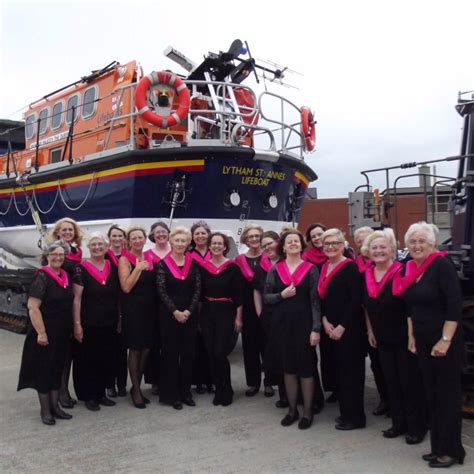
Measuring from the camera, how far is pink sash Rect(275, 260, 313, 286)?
4594 mm

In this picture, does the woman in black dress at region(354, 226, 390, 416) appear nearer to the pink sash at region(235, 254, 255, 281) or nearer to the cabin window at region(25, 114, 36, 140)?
the pink sash at region(235, 254, 255, 281)

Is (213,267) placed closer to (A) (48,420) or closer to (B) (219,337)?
(B) (219,337)

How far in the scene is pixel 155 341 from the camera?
207 inches

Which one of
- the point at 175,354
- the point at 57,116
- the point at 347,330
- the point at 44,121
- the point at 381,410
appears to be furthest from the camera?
the point at 44,121

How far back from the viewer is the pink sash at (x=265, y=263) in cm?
522

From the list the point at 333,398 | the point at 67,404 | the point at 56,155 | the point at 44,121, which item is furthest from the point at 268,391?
the point at 44,121

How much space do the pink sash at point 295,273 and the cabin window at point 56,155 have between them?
20.2 feet

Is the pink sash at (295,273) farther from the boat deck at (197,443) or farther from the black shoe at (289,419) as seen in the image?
the boat deck at (197,443)

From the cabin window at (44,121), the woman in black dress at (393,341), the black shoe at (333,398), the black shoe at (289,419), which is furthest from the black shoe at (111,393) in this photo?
the cabin window at (44,121)

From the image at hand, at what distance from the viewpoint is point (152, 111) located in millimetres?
7344

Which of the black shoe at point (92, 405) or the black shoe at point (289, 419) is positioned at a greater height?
the black shoe at point (289, 419)

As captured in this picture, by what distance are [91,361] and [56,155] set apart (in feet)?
18.4

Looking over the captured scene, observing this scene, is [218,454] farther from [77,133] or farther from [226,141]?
[77,133]

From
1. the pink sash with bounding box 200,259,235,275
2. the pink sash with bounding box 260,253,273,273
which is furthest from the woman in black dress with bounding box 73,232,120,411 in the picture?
the pink sash with bounding box 260,253,273,273
